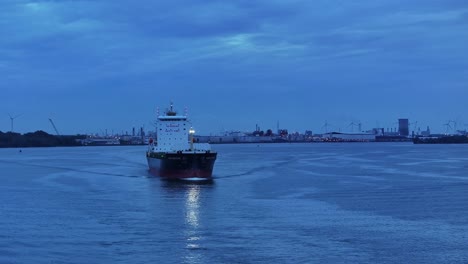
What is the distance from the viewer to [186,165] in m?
44.8

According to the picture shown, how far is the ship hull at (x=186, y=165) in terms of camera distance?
4466cm

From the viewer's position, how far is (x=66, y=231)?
22469mm

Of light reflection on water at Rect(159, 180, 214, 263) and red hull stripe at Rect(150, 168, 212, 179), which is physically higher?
red hull stripe at Rect(150, 168, 212, 179)

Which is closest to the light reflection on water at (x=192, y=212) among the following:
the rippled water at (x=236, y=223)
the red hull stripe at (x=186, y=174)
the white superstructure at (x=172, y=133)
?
the rippled water at (x=236, y=223)

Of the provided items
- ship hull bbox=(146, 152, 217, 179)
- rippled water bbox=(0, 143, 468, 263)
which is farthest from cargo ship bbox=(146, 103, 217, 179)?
rippled water bbox=(0, 143, 468, 263)

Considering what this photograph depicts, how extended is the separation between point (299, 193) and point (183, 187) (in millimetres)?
7745

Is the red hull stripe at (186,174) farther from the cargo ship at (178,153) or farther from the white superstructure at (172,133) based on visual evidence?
the white superstructure at (172,133)

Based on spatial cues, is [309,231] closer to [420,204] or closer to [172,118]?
[420,204]

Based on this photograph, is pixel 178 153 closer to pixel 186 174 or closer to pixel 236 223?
pixel 186 174

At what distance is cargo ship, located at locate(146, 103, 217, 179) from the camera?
44.8 m

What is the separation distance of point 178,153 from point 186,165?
1.04 metres

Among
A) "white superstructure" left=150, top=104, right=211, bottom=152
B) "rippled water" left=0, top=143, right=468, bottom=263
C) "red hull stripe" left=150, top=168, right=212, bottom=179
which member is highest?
"white superstructure" left=150, top=104, right=211, bottom=152

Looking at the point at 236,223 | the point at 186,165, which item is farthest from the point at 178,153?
the point at 236,223

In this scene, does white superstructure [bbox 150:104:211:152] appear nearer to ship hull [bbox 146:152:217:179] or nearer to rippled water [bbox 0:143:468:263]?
ship hull [bbox 146:152:217:179]
